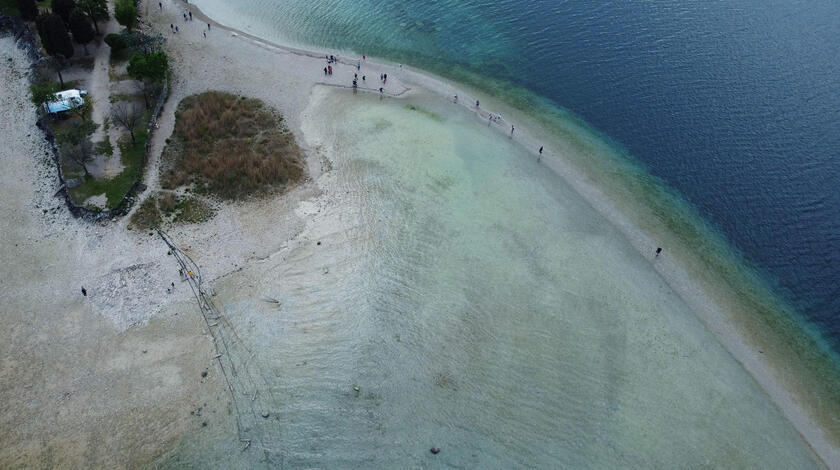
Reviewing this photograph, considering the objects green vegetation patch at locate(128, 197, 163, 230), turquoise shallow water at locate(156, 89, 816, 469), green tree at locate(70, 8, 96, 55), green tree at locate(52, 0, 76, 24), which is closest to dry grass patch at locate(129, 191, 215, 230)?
green vegetation patch at locate(128, 197, 163, 230)

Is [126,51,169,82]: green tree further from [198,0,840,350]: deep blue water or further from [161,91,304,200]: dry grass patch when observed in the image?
[198,0,840,350]: deep blue water

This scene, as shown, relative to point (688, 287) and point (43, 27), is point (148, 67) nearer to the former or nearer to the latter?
point (43, 27)

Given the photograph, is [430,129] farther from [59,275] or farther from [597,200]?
[59,275]

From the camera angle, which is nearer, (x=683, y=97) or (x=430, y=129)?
(x=430, y=129)

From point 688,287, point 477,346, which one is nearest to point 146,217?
point 477,346

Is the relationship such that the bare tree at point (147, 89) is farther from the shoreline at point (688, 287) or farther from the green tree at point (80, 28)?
the shoreline at point (688, 287)

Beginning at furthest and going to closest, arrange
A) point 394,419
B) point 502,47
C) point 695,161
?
1. point 502,47
2. point 695,161
3. point 394,419

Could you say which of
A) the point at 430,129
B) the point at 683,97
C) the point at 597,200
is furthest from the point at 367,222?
the point at 683,97
